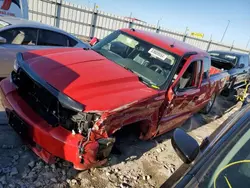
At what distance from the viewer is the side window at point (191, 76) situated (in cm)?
438

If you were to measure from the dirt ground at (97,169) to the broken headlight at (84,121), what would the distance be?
2.39 ft

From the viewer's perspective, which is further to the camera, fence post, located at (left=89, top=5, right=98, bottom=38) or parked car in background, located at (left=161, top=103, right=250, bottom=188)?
fence post, located at (left=89, top=5, right=98, bottom=38)

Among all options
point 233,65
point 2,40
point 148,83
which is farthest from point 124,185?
point 233,65

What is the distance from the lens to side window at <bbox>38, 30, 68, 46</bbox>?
224 inches

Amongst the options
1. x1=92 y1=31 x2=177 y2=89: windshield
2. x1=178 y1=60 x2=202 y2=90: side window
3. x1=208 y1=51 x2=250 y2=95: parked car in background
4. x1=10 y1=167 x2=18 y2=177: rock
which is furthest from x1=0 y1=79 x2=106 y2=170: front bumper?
x1=208 y1=51 x2=250 y2=95: parked car in background

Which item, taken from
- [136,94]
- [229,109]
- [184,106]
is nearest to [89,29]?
[229,109]

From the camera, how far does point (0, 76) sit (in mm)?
5137

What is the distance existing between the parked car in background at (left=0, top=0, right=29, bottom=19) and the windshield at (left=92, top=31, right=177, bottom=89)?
446cm

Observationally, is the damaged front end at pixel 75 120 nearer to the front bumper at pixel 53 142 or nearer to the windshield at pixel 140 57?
the front bumper at pixel 53 142

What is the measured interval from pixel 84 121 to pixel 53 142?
0.44 m

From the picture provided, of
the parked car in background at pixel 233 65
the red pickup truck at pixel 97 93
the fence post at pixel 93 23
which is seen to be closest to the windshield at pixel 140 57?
the red pickup truck at pixel 97 93

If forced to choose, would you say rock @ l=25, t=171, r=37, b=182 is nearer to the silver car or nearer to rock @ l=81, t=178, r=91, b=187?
rock @ l=81, t=178, r=91, b=187

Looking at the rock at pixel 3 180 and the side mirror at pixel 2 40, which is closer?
the rock at pixel 3 180

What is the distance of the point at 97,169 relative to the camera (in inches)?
137
